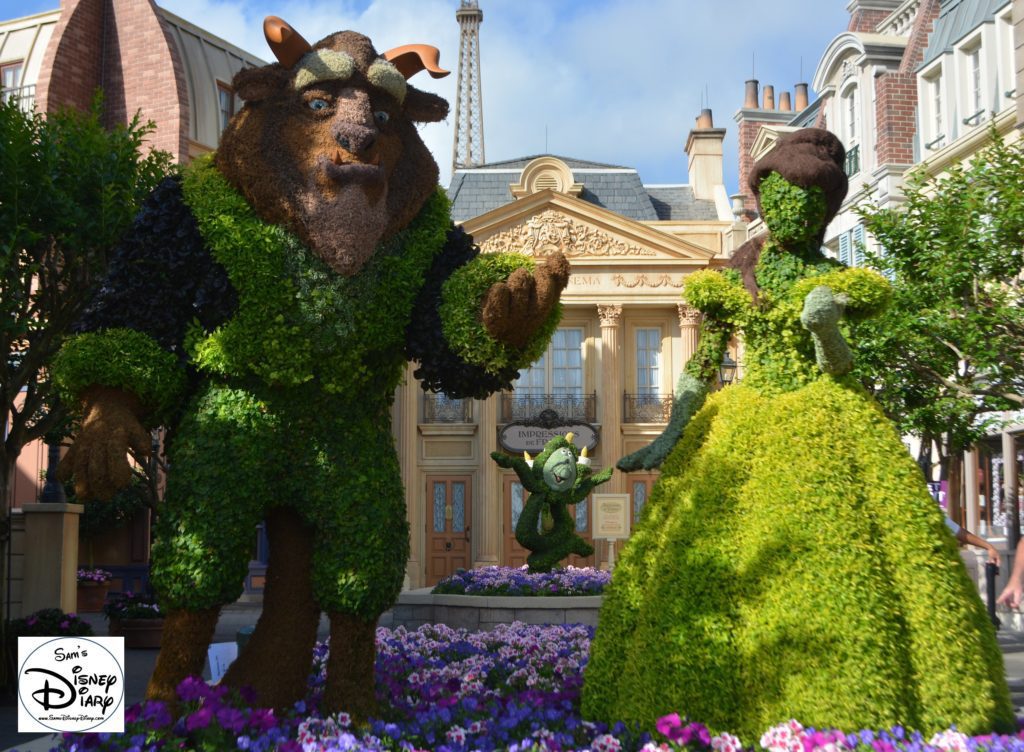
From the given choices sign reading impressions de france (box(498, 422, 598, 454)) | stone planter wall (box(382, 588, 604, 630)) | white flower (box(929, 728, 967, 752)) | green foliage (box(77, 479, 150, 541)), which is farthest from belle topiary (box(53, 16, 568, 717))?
sign reading impressions de france (box(498, 422, 598, 454))

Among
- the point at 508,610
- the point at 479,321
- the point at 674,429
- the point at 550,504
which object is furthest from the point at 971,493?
the point at 479,321

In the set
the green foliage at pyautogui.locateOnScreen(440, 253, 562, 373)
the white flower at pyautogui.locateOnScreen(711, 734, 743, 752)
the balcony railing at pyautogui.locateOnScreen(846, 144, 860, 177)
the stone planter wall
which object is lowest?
the stone planter wall

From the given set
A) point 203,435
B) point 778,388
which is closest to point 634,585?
point 778,388

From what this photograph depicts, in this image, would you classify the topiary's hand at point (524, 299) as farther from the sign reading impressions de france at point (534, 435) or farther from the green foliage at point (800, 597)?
the sign reading impressions de france at point (534, 435)

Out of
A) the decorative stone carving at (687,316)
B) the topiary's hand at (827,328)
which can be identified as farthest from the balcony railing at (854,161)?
the topiary's hand at (827,328)

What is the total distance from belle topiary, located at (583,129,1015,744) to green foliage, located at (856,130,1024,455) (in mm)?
6613

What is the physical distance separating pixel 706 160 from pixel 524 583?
19698mm

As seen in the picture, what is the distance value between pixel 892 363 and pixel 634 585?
844 cm

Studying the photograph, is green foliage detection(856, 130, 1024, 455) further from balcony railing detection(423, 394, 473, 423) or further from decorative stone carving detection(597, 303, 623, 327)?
balcony railing detection(423, 394, 473, 423)

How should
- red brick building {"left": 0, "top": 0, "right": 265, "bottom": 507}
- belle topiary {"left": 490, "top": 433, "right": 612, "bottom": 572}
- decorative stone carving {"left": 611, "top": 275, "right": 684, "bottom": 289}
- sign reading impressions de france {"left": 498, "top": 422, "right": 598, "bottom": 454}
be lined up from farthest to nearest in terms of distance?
decorative stone carving {"left": 611, "top": 275, "right": 684, "bottom": 289}
sign reading impressions de france {"left": 498, "top": 422, "right": 598, "bottom": 454}
red brick building {"left": 0, "top": 0, "right": 265, "bottom": 507}
belle topiary {"left": 490, "top": 433, "right": 612, "bottom": 572}

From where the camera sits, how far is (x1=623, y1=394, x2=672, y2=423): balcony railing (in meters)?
26.2

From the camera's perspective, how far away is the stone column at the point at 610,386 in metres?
25.8

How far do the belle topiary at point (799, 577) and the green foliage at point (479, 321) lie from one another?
72 centimetres

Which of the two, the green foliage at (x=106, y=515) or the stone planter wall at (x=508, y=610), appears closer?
the stone planter wall at (x=508, y=610)
